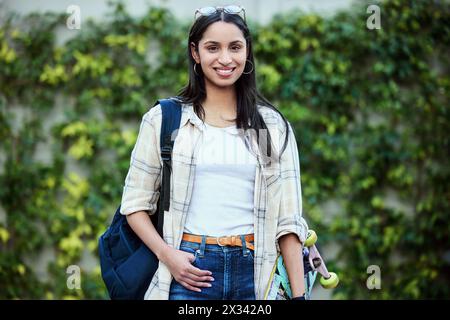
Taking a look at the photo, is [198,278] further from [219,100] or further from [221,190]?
[219,100]

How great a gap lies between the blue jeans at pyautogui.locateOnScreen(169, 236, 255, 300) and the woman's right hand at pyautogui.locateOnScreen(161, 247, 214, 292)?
0.06 ft

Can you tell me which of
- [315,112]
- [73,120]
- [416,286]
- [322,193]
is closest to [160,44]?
[73,120]

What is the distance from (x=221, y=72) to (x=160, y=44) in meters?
2.58

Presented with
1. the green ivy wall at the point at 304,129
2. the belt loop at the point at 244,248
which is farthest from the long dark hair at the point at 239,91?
the green ivy wall at the point at 304,129

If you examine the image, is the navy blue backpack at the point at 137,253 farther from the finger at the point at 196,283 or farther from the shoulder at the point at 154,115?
the finger at the point at 196,283

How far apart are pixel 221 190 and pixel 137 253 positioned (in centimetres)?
32

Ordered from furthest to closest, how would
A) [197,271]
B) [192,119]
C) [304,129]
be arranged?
[304,129] < [192,119] < [197,271]

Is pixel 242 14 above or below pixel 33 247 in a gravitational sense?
above

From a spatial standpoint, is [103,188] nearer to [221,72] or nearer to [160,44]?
[160,44]

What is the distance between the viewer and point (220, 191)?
75.6 inches

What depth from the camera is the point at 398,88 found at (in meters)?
4.49

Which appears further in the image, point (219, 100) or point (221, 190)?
point (219, 100)

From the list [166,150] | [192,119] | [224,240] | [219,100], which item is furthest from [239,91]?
[224,240]

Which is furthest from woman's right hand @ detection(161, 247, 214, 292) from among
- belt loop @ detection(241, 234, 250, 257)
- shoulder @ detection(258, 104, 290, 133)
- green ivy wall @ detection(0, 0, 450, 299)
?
green ivy wall @ detection(0, 0, 450, 299)
